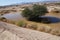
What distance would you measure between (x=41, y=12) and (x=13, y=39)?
98.6 feet

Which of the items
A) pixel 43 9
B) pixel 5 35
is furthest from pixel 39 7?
pixel 5 35

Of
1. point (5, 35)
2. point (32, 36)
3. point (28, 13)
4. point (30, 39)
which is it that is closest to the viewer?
point (30, 39)

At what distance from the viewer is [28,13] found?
5091 centimetres

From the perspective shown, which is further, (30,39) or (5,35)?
(5,35)

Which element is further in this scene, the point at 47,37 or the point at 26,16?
the point at 26,16

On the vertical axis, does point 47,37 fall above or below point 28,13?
above

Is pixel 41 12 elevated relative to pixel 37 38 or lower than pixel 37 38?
lower

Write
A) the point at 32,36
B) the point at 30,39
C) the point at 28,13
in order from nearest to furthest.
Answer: the point at 30,39
the point at 32,36
the point at 28,13

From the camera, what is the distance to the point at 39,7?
168 feet

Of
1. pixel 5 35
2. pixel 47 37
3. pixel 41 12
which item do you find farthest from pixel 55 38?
pixel 41 12

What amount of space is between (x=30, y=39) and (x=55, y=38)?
2.52 meters

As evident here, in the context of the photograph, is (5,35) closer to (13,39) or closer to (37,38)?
(13,39)

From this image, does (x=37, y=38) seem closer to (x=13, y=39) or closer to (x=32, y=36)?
(x=32, y=36)

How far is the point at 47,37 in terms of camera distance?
2141cm
